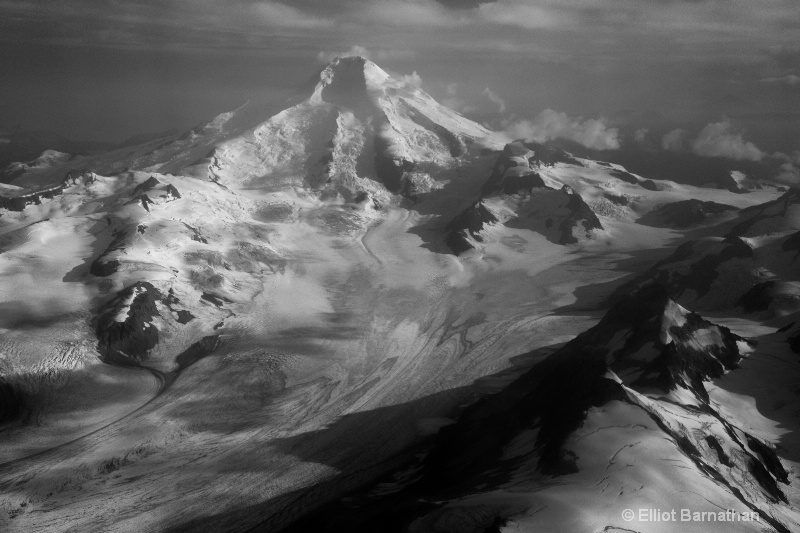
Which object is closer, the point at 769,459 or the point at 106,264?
the point at 769,459

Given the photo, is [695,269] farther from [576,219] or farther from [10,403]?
[10,403]

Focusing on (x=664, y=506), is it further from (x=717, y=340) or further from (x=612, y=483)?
(x=717, y=340)

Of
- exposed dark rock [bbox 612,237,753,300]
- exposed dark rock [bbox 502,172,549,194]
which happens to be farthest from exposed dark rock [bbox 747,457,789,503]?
exposed dark rock [bbox 502,172,549,194]

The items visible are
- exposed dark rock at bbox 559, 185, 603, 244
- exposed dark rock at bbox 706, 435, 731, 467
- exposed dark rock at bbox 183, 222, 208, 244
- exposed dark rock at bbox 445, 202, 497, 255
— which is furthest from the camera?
exposed dark rock at bbox 559, 185, 603, 244

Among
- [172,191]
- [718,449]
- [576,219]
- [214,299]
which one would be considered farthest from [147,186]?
[718,449]

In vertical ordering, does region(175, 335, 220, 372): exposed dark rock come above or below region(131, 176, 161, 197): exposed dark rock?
below

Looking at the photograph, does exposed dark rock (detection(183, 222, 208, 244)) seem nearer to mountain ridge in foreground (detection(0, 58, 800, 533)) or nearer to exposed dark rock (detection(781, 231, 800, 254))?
mountain ridge in foreground (detection(0, 58, 800, 533))
